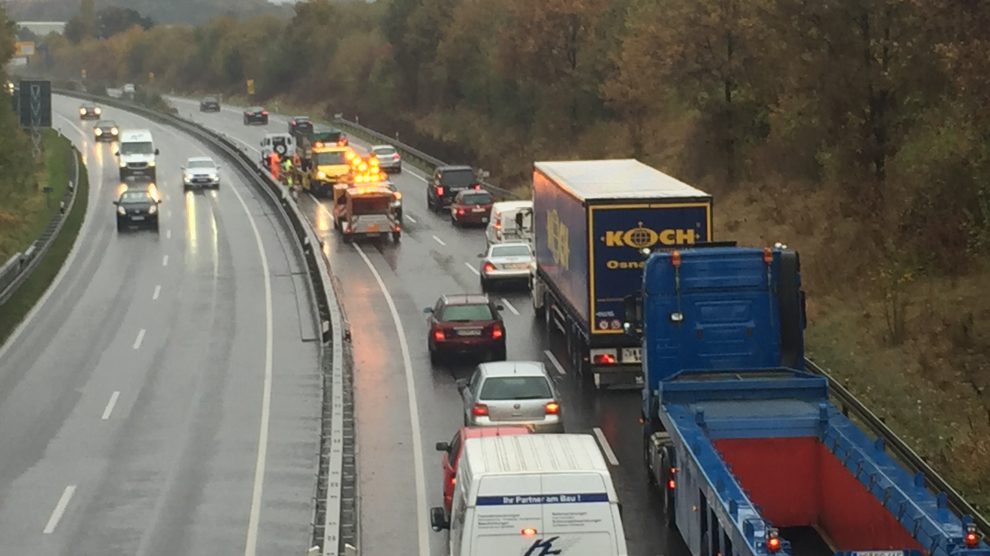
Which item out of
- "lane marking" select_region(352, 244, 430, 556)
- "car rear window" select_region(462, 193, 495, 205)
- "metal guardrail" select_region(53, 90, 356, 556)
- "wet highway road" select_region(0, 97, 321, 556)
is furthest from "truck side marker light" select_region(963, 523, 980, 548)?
"car rear window" select_region(462, 193, 495, 205)

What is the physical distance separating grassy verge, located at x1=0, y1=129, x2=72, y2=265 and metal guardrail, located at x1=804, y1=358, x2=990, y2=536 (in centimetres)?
3064

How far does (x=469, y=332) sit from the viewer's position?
3098cm

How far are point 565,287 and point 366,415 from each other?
17.7ft

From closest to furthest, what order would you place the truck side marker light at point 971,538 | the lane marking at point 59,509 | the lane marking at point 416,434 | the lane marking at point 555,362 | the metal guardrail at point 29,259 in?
the truck side marker light at point 971,538 < the lane marking at point 416,434 < the lane marking at point 59,509 < the lane marking at point 555,362 < the metal guardrail at point 29,259

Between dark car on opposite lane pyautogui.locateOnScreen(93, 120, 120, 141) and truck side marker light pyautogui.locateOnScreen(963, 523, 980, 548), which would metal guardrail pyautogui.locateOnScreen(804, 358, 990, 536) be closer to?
truck side marker light pyautogui.locateOnScreen(963, 523, 980, 548)

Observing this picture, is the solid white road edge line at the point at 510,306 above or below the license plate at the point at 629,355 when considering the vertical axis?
below

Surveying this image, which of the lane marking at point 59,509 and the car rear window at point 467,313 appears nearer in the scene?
the lane marking at point 59,509

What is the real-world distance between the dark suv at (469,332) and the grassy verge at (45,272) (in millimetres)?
11093

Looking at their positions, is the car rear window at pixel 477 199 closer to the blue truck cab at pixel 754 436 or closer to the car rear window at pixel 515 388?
the car rear window at pixel 515 388

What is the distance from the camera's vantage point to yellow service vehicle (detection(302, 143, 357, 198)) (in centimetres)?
6700

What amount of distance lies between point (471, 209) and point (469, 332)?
26429 mm

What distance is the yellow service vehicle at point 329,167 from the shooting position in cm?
6700

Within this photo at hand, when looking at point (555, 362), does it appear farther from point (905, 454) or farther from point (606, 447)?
point (905, 454)

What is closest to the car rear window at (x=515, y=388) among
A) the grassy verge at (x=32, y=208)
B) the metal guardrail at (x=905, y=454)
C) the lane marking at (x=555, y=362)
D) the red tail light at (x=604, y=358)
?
the metal guardrail at (x=905, y=454)
